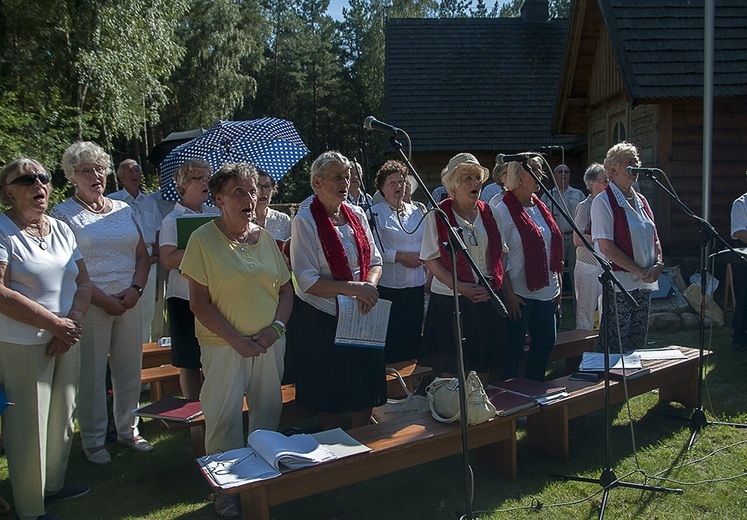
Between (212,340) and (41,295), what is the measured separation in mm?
944

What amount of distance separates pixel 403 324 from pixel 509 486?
5.46 feet

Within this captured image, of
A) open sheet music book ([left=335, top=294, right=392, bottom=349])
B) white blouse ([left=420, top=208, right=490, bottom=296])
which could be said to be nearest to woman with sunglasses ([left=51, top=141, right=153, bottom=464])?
open sheet music book ([left=335, top=294, right=392, bottom=349])

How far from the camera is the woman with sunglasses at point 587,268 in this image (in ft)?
21.8

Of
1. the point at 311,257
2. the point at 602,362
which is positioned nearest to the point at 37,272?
the point at 311,257

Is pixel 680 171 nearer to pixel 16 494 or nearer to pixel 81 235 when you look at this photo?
pixel 81 235

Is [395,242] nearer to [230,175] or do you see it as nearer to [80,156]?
[230,175]

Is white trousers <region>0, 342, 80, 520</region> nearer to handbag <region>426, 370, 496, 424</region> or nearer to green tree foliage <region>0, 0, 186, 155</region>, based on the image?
handbag <region>426, 370, 496, 424</region>

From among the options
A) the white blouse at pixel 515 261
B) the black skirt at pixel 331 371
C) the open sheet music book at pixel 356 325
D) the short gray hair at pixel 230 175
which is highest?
the short gray hair at pixel 230 175

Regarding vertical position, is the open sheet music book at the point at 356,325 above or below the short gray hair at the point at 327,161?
below

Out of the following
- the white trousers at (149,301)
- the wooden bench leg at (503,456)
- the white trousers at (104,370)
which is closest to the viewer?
the wooden bench leg at (503,456)

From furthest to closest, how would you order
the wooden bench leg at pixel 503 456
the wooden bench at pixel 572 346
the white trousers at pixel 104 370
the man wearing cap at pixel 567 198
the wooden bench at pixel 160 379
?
→ 1. the man wearing cap at pixel 567 198
2. the wooden bench at pixel 572 346
3. the wooden bench at pixel 160 379
4. the white trousers at pixel 104 370
5. the wooden bench leg at pixel 503 456


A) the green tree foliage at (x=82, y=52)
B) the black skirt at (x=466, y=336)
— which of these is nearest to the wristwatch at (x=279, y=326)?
the black skirt at (x=466, y=336)

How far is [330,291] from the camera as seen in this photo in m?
3.88

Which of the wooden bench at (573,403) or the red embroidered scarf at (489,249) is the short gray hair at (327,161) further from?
the wooden bench at (573,403)
